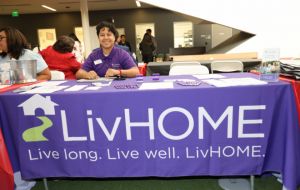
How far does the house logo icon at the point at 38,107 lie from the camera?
4.83ft

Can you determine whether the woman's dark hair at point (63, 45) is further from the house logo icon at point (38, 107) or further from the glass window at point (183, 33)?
the glass window at point (183, 33)

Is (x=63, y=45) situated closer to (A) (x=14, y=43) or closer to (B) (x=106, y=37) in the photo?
(A) (x=14, y=43)

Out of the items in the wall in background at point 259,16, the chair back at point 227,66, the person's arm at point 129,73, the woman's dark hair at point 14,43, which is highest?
the wall in background at point 259,16

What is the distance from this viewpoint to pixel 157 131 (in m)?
1.48

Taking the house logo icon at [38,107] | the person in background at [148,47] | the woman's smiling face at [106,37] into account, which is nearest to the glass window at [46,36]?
the person in background at [148,47]

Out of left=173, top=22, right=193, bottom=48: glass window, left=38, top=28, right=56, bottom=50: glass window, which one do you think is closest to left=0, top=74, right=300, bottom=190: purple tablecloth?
left=173, top=22, right=193, bottom=48: glass window

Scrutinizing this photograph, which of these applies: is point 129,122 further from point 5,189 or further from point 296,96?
point 296,96

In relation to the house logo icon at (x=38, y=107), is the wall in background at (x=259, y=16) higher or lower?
higher

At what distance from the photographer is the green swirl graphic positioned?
1.50 meters

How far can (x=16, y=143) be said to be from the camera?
61.3 inches

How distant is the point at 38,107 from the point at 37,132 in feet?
0.52

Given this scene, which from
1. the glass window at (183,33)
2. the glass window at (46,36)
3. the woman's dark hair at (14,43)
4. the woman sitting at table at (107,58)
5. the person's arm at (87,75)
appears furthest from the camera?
the glass window at (46,36)

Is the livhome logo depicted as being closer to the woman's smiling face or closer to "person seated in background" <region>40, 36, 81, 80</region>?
the woman's smiling face

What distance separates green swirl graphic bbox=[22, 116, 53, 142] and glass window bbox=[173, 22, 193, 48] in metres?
10.6
